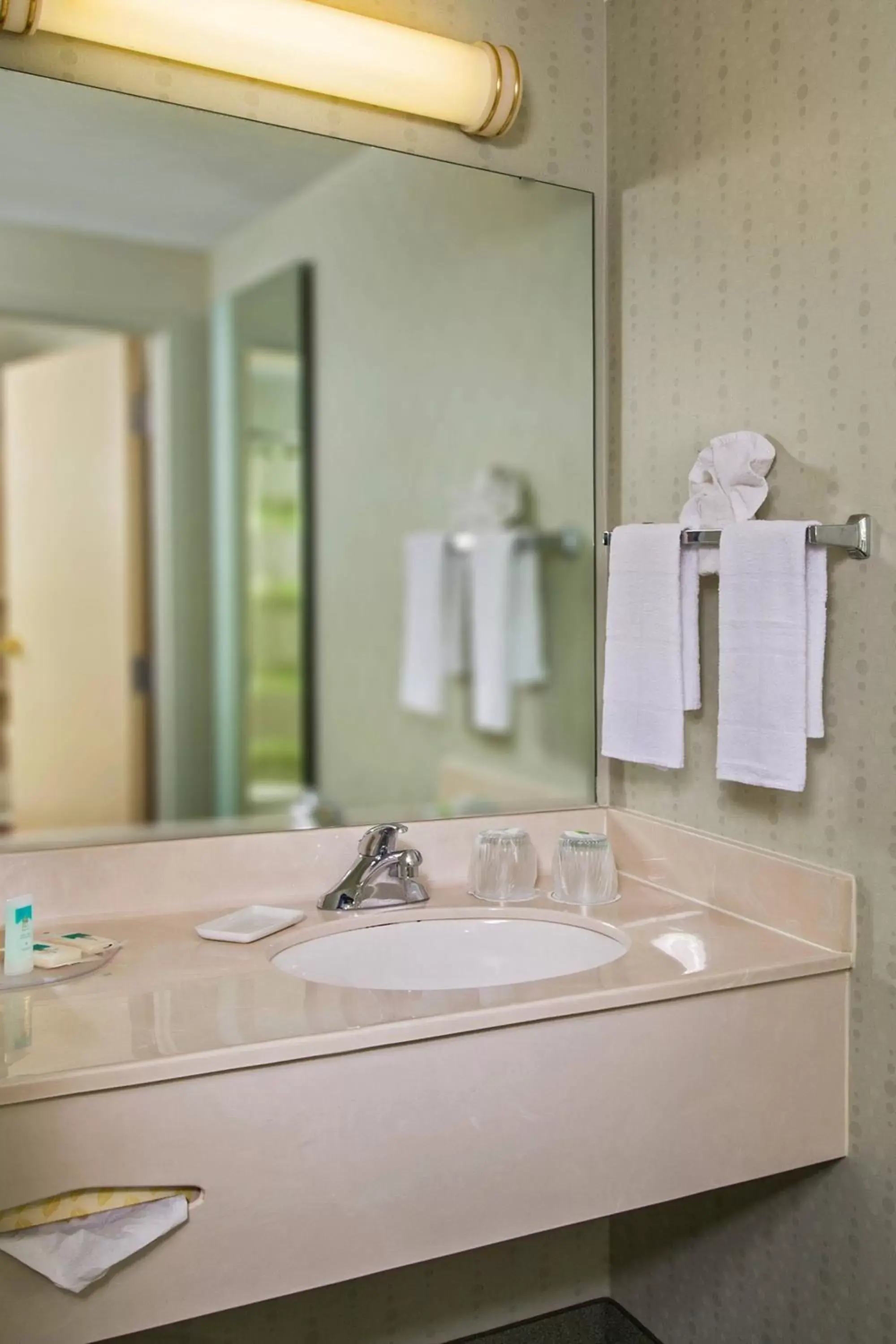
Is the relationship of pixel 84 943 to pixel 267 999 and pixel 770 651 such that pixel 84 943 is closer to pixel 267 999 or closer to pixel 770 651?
pixel 267 999

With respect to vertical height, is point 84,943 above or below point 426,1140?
above

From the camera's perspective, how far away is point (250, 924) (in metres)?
1.38

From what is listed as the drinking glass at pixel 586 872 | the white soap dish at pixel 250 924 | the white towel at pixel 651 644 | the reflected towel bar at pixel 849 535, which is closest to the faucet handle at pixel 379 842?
the white soap dish at pixel 250 924

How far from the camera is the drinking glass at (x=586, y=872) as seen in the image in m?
1.51

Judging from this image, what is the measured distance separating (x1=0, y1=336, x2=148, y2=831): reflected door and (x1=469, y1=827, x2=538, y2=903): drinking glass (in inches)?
19.7

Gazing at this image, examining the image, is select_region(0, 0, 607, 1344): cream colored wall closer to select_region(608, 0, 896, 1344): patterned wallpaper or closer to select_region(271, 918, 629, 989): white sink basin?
select_region(608, 0, 896, 1344): patterned wallpaper

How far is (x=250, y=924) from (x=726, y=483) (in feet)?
2.70

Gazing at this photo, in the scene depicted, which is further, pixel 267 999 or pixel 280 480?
pixel 280 480

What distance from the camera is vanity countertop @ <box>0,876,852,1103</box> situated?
3.28 ft

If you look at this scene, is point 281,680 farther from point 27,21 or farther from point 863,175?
point 863,175

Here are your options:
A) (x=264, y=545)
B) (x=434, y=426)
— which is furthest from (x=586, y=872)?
(x=434, y=426)

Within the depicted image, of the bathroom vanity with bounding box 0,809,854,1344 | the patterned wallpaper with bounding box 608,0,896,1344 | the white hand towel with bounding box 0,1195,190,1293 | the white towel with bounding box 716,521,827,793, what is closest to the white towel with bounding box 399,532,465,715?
the patterned wallpaper with bounding box 608,0,896,1344

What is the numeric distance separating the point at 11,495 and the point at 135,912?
72 centimetres

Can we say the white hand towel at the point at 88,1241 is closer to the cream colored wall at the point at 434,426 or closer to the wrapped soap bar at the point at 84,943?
the wrapped soap bar at the point at 84,943
